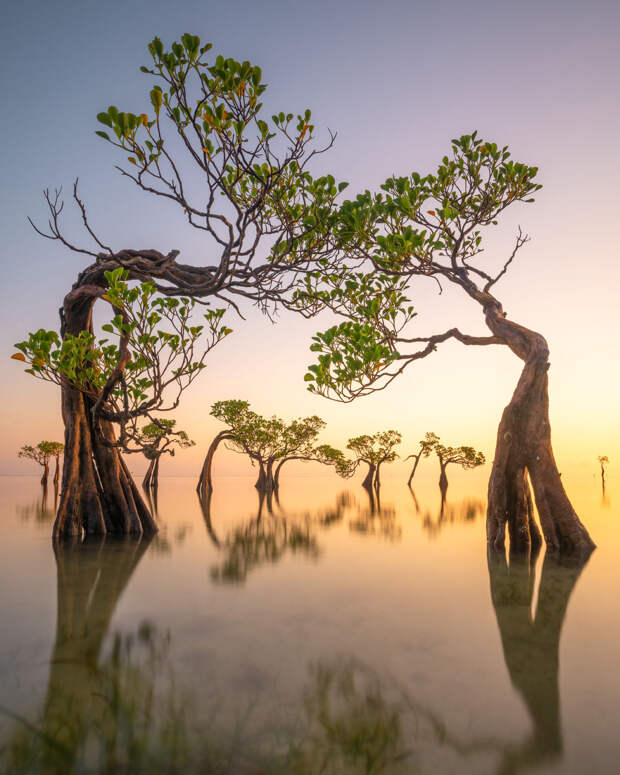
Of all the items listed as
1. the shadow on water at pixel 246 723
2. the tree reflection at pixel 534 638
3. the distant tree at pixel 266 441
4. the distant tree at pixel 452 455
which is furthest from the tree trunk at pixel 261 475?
the shadow on water at pixel 246 723

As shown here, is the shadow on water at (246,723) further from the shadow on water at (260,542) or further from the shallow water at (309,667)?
the shadow on water at (260,542)

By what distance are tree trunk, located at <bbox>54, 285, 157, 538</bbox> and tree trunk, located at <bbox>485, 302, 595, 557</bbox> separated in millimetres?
10092

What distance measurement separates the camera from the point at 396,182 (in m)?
9.50

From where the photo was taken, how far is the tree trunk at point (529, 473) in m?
9.52

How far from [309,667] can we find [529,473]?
294 inches

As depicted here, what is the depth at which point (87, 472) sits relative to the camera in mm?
11852

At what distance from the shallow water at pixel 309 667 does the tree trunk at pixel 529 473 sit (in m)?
0.98

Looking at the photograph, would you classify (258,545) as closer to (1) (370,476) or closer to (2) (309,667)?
(2) (309,667)

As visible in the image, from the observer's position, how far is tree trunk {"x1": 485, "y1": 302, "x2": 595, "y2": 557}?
9516 millimetres

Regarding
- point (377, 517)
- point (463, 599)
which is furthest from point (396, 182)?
point (377, 517)

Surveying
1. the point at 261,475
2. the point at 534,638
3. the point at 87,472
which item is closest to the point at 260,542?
the point at 87,472

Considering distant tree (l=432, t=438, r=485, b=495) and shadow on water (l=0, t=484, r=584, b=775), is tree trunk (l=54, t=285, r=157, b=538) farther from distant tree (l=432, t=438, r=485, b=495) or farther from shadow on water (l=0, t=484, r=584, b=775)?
distant tree (l=432, t=438, r=485, b=495)

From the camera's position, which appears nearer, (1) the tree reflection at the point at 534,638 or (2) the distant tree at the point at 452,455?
(1) the tree reflection at the point at 534,638

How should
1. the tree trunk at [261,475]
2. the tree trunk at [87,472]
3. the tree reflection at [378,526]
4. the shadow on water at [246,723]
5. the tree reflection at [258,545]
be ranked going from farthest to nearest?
the tree trunk at [261,475], the tree reflection at [378,526], the tree trunk at [87,472], the tree reflection at [258,545], the shadow on water at [246,723]
